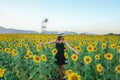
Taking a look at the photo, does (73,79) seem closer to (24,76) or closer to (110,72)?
(110,72)

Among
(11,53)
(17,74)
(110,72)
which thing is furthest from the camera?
(11,53)

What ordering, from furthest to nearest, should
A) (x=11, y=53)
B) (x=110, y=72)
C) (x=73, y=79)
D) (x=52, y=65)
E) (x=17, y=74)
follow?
1. (x=11, y=53)
2. (x=52, y=65)
3. (x=17, y=74)
4. (x=110, y=72)
5. (x=73, y=79)

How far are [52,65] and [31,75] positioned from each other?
1343 millimetres

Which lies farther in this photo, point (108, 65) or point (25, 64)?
point (25, 64)

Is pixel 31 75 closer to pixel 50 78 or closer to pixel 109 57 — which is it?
pixel 50 78

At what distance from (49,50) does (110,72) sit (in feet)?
12.8

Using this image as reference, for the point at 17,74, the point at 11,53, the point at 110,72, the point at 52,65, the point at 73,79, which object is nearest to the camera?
the point at 73,79

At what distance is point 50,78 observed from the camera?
12109mm

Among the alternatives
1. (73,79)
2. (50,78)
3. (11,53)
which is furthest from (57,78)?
(73,79)

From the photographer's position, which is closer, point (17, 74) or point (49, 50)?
point (17, 74)

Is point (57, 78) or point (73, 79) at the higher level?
point (73, 79)

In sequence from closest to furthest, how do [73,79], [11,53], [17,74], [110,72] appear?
[73,79]
[110,72]
[17,74]
[11,53]

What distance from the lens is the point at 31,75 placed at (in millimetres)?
11273

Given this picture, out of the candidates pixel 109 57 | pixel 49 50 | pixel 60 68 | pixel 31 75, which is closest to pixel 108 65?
pixel 109 57
